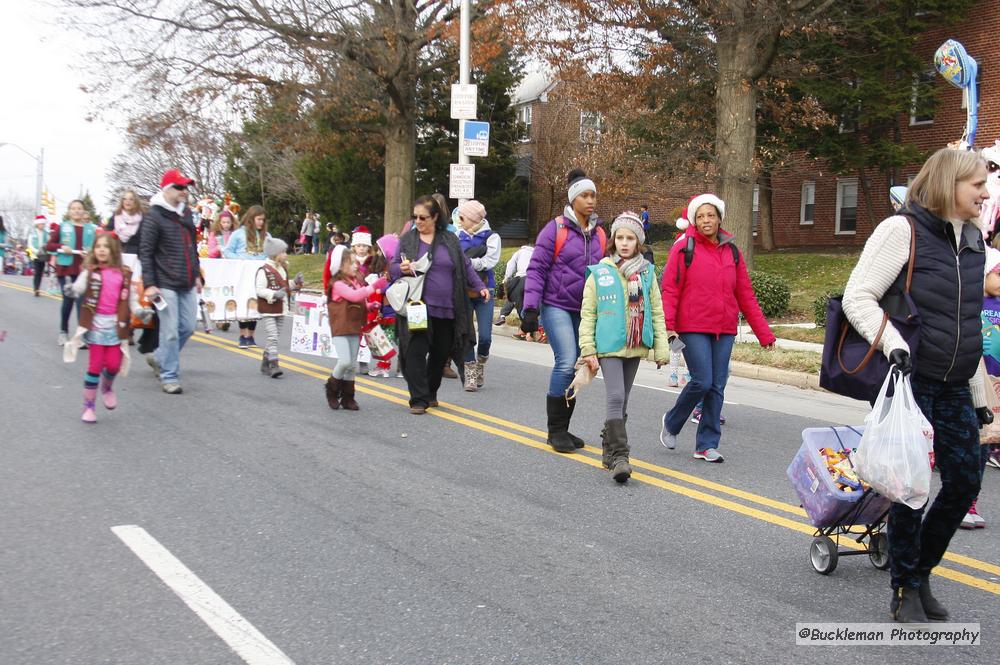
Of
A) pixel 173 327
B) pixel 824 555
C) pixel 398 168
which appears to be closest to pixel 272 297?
pixel 173 327

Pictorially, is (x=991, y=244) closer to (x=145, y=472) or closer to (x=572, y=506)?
(x=572, y=506)

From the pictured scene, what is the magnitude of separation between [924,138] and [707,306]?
26930 millimetres

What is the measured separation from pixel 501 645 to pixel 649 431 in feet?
16.3

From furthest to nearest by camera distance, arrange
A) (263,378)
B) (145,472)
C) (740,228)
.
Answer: (740,228) → (263,378) → (145,472)

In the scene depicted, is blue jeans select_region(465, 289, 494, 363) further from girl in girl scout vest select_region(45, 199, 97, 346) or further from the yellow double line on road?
girl in girl scout vest select_region(45, 199, 97, 346)

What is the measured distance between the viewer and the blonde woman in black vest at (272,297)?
11.3 m

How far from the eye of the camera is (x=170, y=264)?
9945 mm

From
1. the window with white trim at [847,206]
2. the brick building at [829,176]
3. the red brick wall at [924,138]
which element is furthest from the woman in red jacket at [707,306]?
the window with white trim at [847,206]

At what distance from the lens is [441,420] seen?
353 inches

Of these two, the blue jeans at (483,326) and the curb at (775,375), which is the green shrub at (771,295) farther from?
the blue jeans at (483,326)

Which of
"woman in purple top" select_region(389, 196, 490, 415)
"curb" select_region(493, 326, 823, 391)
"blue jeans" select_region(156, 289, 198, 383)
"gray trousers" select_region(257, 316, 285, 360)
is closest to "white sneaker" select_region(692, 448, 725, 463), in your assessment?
"woman in purple top" select_region(389, 196, 490, 415)

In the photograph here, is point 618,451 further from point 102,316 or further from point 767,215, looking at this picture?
point 767,215

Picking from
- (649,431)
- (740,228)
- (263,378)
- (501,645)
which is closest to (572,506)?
(501,645)

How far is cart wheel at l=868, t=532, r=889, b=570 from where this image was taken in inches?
199
